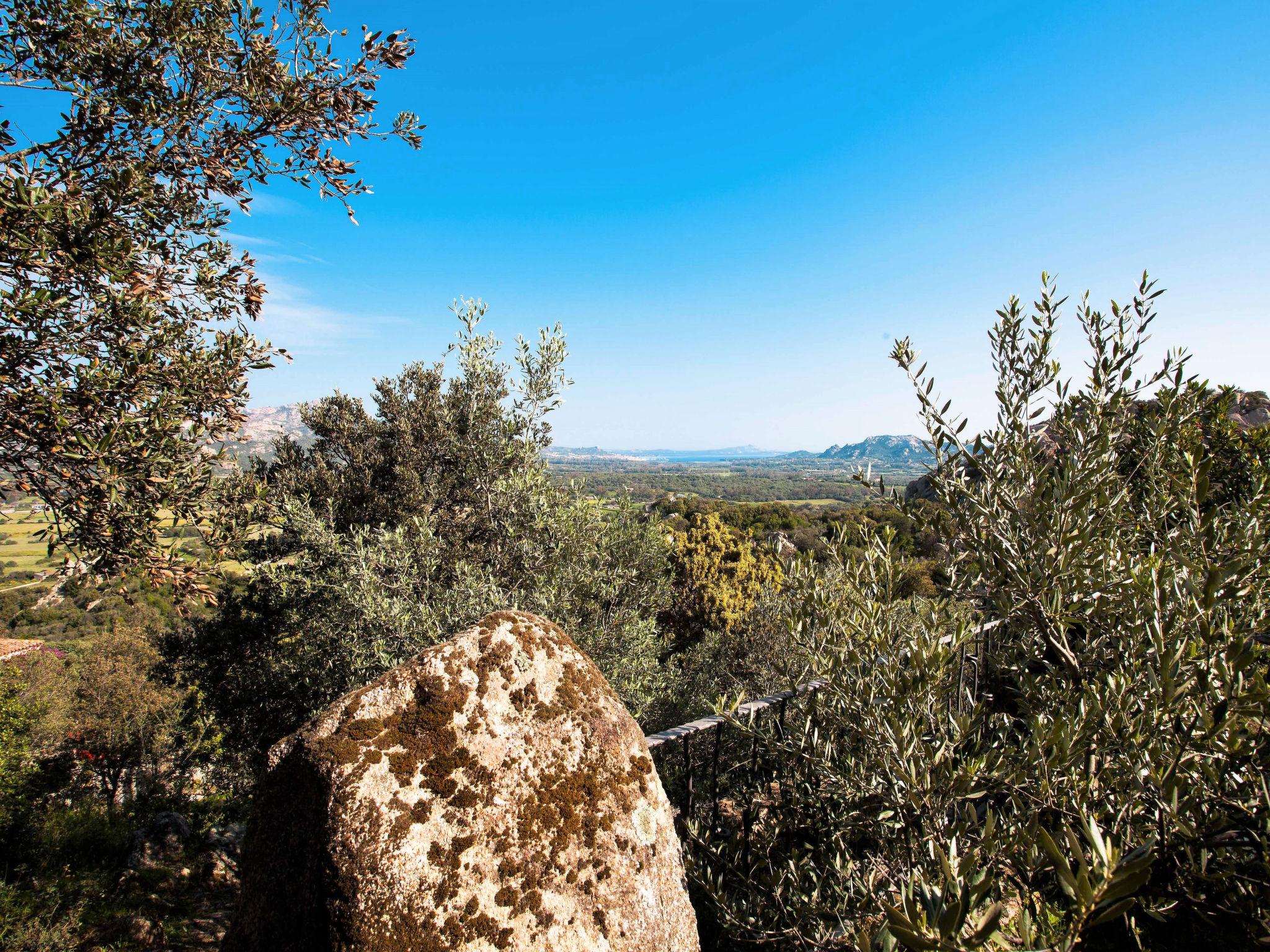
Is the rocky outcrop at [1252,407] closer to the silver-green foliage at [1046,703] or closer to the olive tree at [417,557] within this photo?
the silver-green foliage at [1046,703]

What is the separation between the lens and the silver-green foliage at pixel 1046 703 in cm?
196

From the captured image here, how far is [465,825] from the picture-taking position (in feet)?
9.13

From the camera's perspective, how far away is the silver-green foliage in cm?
196

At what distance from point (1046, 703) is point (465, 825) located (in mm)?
3102

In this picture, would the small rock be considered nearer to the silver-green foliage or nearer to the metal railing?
the metal railing

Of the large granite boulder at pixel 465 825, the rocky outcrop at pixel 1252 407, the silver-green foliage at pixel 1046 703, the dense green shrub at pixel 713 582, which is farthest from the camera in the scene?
the dense green shrub at pixel 713 582

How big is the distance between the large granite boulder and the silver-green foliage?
2.06 ft

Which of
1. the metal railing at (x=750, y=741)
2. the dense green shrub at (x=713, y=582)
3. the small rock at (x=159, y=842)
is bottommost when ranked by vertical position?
the small rock at (x=159, y=842)

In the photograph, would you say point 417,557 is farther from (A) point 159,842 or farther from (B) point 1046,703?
(A) point 159,842

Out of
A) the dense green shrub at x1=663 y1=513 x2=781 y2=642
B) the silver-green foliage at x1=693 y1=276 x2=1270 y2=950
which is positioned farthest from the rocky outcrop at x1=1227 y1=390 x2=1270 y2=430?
the silver-green foliage at x1=693 y1=276 x2=1270 y2=950

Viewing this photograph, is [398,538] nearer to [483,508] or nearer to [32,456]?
[483,508]

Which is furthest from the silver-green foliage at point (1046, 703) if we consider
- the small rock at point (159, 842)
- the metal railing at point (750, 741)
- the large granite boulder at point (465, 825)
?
the small rock at point (159, 842)

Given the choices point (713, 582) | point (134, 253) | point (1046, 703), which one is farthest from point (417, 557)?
point (713, 582)

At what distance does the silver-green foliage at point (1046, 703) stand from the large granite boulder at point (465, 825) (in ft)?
2.06
